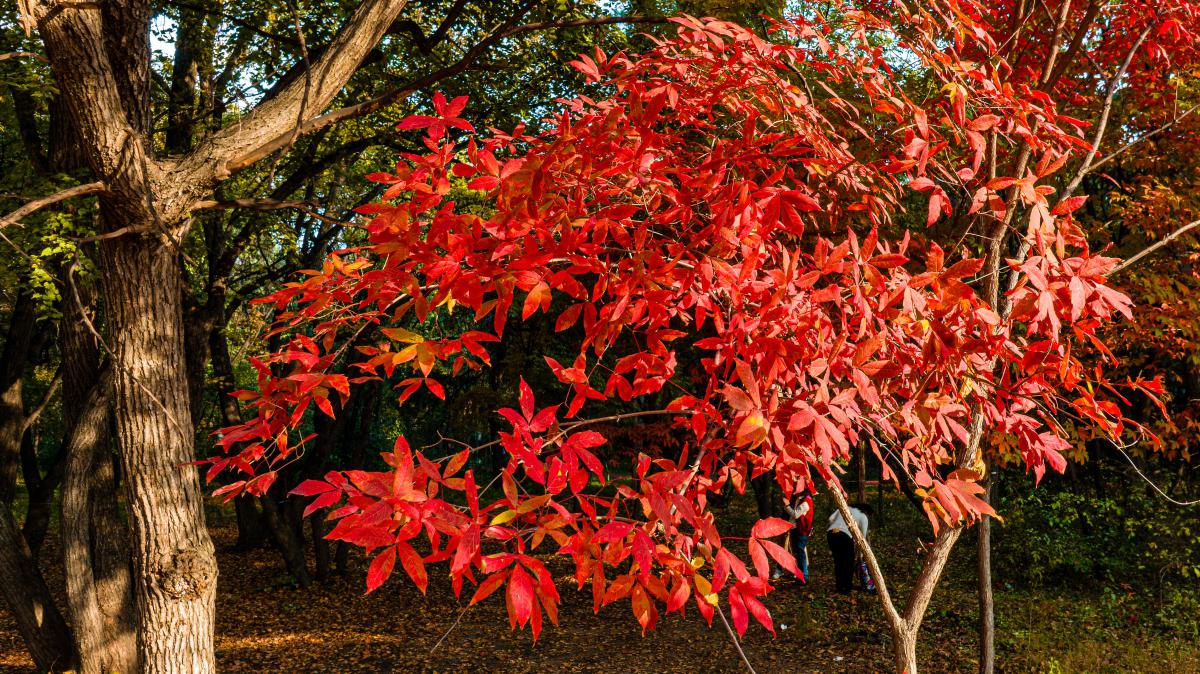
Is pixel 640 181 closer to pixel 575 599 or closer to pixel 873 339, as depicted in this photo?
pixel 873 339

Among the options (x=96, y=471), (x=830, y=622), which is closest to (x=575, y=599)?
(x=830, y=622)

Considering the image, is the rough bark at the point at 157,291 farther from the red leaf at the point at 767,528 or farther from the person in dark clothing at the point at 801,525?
the person in dark clothing at the point at 801,525

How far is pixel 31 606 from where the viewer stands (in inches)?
243

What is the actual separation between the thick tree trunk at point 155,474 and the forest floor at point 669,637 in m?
3.18

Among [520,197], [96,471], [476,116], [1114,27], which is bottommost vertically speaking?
[96,471]

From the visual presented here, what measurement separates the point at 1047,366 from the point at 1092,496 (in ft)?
32.9

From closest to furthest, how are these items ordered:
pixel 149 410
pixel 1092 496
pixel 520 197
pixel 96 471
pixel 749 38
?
pixel 520 197
pixel 749 38
pixel 149 410
pixel 96 471
pixel 1092 496

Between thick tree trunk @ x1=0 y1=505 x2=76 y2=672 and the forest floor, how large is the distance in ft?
5.59

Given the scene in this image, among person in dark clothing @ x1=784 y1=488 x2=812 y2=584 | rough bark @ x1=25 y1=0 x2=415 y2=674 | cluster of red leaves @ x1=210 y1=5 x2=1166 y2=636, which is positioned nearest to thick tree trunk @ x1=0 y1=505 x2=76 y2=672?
rough bark @ x1=25 y1=0 x2=415 y2=674

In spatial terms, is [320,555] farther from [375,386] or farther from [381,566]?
[381,566]

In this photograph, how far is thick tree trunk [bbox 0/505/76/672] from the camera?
6094 millimetres

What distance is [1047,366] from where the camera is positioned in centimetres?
227

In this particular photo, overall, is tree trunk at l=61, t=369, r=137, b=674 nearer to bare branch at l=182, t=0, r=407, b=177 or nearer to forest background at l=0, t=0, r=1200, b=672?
forest background at l=0, t=0, r=1200, b=672

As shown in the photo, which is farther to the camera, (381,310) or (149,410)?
(149,410)
